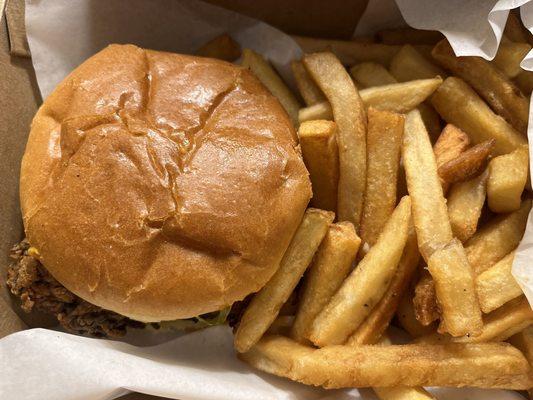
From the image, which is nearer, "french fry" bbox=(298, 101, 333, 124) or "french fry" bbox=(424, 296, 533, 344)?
"french fry" bbox=(424, 296, 533, 344)

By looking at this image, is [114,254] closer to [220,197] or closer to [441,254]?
[220,197]

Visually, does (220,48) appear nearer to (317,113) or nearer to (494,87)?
(317,113)

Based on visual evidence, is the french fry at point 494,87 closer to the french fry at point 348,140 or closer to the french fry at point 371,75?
the french fry at point 371,75

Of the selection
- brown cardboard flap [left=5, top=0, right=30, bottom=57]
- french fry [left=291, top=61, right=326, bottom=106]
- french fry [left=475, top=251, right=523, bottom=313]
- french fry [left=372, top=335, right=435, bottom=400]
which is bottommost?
french fry [left=372, top=335, right=435, bottom=400]

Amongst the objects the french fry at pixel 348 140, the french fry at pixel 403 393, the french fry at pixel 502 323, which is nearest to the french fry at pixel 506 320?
the french fry at pixel 502 323

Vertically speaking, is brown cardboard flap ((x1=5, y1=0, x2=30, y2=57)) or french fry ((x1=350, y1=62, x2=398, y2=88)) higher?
french fry ((x1=350, y1=62, x2=398, y2=88))

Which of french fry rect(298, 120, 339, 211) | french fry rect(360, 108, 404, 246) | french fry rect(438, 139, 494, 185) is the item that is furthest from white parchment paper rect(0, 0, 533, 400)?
french fry rect(298, 120, 339, 211)

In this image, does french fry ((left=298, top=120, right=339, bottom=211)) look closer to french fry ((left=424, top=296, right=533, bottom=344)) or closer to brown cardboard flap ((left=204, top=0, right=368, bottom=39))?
french fry ((left=424, top=296, right=533, bottom=344))

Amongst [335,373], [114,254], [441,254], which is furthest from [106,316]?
[441,254]

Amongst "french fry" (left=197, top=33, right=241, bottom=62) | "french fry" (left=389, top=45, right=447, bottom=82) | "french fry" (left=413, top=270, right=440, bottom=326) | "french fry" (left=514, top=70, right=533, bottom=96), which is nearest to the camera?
"french fry" (left=413, top=270, right=440, bottom=326)

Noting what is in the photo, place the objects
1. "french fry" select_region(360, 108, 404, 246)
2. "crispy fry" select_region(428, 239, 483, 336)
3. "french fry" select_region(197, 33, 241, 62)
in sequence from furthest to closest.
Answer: "french fry" select_region(197, 33, 241, 62) → "french fry" select_region(360, 108, 404, 246) → "crispy fry" select_region(428, 239, 483, 336)
